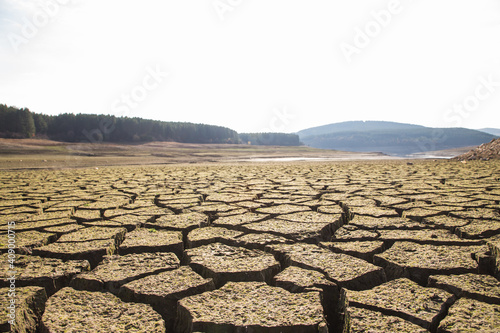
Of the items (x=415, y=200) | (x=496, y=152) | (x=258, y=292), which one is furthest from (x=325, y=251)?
(x=496, y=152)

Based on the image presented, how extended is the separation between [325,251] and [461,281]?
65 cm

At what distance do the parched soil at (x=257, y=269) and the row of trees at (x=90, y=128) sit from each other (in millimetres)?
39810

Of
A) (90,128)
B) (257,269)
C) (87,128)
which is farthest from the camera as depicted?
(90,128)

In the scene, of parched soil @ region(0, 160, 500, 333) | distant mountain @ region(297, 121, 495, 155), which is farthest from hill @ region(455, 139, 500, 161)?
→ distant mountain @ region(297, 121, 495, 155)

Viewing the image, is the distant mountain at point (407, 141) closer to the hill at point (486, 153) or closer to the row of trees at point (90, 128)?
the row of trees at point (90, 128)

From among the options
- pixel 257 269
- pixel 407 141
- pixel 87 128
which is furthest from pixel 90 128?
pixel 407 141

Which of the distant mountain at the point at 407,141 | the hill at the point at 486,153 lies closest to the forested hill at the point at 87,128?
the hill at the point at 486,153

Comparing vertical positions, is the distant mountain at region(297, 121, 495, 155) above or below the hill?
above

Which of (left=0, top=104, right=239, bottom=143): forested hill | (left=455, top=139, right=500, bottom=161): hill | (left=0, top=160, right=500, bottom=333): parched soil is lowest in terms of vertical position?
(left=0, top=160, right=500, bottom=333): parched soil

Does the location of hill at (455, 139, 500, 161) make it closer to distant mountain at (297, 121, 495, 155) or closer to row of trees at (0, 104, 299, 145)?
row of trees at (0, 104, 299, 145)

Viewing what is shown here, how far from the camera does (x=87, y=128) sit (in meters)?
41.7

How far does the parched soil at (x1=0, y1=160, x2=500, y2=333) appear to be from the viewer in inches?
42.6

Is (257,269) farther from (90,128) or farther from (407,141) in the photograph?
(407,141)

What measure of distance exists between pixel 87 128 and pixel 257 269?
4680cm
